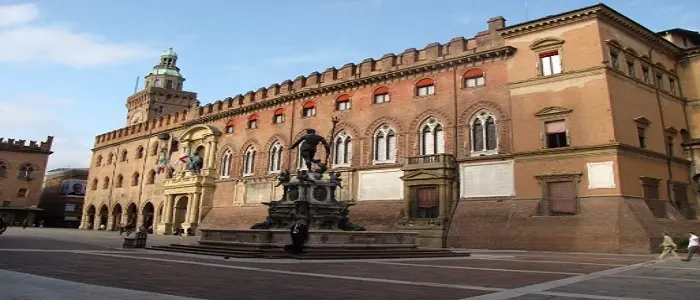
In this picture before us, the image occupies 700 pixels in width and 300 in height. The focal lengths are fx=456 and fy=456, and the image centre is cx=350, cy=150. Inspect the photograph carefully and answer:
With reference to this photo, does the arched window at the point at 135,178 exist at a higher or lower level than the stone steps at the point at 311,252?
higher

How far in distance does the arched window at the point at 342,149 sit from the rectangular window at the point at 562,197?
43.4 ft

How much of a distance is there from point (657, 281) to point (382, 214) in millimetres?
19077

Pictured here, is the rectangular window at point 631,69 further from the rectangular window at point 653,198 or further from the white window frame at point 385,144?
the white window frame at point 385,144

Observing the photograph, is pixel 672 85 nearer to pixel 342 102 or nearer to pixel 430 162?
pixel 430 162

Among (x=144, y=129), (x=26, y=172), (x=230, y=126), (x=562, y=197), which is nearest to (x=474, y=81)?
(x=562, y=197)

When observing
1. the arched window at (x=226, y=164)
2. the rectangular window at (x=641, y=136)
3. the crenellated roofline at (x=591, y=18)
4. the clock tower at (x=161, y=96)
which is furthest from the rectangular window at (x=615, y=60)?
the clock tower at (x=161, y=96)

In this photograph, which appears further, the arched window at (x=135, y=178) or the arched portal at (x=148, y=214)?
the arched window at (x=135, y=178)

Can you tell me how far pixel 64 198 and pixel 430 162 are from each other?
2427 inches

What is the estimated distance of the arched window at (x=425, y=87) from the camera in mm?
28531

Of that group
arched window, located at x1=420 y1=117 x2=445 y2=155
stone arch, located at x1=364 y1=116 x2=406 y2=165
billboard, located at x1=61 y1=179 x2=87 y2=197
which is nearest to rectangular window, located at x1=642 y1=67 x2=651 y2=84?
arched window, located at x1=420 y1=117 x2=445 y2=155

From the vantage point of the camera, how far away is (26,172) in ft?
197

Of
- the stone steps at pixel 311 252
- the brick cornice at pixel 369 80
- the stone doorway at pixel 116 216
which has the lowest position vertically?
the stone steps at pixel 311 252

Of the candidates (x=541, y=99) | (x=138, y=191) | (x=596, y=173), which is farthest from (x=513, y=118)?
(x=138, y=191)

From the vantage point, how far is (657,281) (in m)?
9.17
